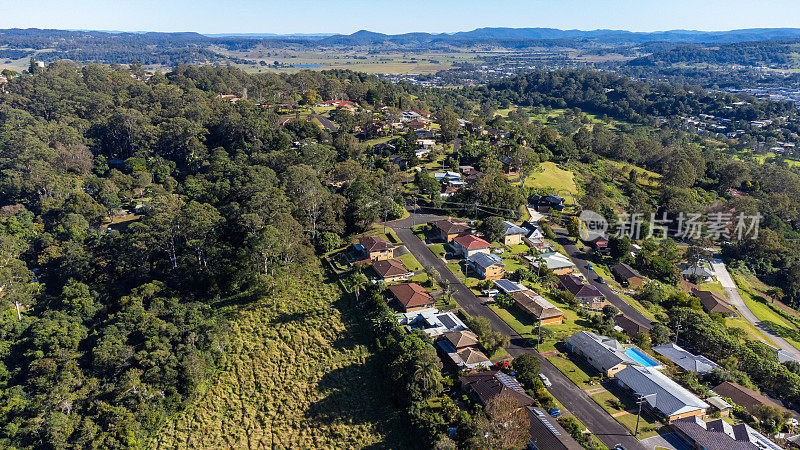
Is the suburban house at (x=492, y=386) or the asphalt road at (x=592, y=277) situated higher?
the suburban house at (x=492, y=386)

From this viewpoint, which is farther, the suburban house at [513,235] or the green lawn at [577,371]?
the suburban house at [513,235]

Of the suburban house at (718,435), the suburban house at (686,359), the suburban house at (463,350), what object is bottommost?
the suburban house at (686,359)

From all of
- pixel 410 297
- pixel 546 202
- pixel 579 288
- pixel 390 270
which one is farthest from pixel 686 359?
pixel 546 202

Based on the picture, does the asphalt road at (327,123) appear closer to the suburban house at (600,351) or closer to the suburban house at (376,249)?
the suburban house at (376,249)

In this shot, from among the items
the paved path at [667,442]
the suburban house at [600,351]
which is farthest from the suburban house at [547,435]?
the suburban house at [600,351]

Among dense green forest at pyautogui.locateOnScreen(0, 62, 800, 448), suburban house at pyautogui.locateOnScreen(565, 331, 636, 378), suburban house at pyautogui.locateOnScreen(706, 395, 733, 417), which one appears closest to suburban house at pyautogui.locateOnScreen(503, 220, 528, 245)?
dense green forest at pyautogui.locateOnScreen(0, 62, 800, 448)

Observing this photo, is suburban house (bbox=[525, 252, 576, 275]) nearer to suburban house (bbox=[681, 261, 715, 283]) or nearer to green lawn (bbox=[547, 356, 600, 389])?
green lawn (bbox=[547, 356, 600, 389])
